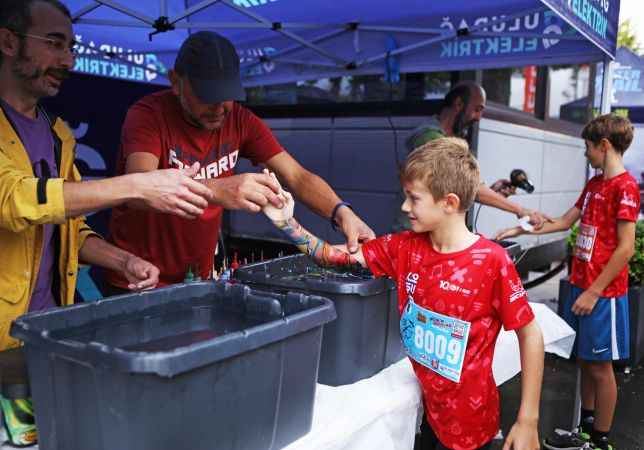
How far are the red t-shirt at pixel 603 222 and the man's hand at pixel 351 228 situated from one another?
1.55 meters

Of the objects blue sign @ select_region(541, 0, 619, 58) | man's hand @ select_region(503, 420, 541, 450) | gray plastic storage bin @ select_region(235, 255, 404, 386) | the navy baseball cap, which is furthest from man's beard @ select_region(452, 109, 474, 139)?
man's hand @ select_region(503, 420, 541, 450)

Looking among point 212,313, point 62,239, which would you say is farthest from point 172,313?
point 62,239

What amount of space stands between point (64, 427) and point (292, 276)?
0.83 m

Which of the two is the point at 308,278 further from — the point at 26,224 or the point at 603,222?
the point at 603,222

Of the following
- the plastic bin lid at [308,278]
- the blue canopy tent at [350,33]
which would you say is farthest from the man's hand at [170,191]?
the blue canopy tent at [350,33]

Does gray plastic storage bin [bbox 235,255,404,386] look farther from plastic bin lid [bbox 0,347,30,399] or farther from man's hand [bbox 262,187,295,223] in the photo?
plastic bin lid [bbox 0,347,30,399]

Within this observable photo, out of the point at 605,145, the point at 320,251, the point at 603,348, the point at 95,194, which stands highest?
the point at 605,145

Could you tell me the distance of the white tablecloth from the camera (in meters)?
1.31

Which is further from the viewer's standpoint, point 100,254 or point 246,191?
point 100,254

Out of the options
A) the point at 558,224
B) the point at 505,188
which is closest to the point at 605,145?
the point at 558,224

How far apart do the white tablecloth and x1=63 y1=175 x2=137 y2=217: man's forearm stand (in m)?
0.52

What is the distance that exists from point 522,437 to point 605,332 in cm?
171

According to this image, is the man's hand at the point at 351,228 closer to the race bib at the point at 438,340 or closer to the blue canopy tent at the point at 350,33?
the race bib at the point at 438,340

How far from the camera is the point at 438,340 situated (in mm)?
1564
